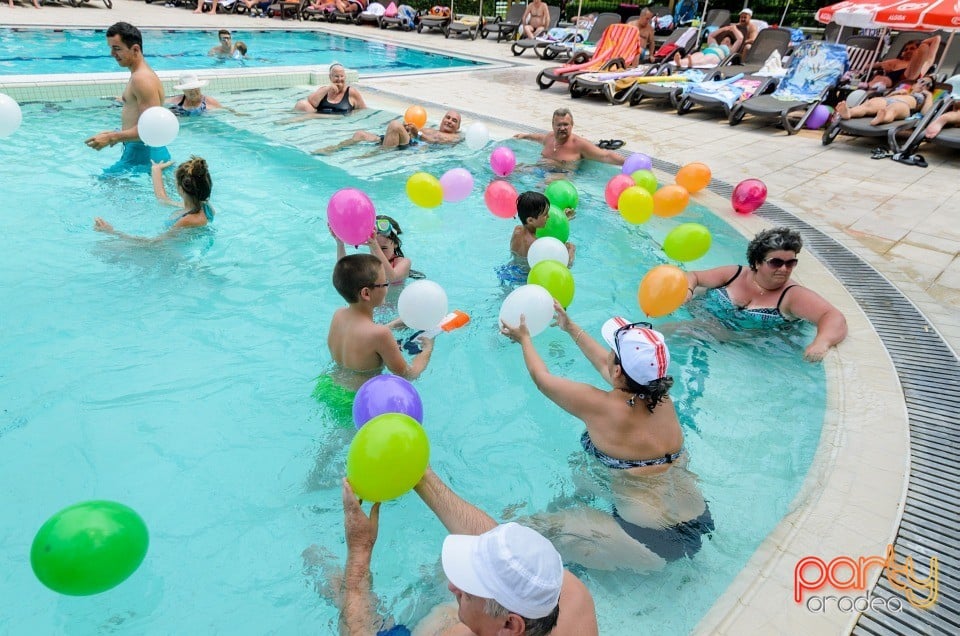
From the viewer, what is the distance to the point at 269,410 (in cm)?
394

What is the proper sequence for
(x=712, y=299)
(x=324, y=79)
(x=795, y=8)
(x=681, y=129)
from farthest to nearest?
(x=795, y=8)
(x=324, y=79)
(x=681, y=129)
(x=712, y=299)

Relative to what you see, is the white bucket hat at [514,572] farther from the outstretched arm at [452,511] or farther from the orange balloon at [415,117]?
the orange balloon at [415,117]

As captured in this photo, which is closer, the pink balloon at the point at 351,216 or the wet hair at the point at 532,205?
the pink balloon at the point at 351,216

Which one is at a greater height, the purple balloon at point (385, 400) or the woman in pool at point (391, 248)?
the purple balloon at point (385, 400)

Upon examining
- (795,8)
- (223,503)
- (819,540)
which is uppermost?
(795,8)

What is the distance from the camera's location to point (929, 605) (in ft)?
7.90

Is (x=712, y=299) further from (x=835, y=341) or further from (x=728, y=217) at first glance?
(x=728, y=217)

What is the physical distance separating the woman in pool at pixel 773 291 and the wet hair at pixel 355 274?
2772 mm

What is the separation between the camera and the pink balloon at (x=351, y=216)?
12.9 feet

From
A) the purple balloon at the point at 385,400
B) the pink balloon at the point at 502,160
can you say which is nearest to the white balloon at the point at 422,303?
A: the purple balloon at the point at 385,400

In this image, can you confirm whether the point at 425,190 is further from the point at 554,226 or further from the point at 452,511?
the point at 452,511

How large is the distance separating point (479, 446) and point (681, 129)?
8126 mm

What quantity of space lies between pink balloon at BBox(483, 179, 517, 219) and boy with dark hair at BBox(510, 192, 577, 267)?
583mm

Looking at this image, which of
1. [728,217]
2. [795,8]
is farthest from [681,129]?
[795,8]
